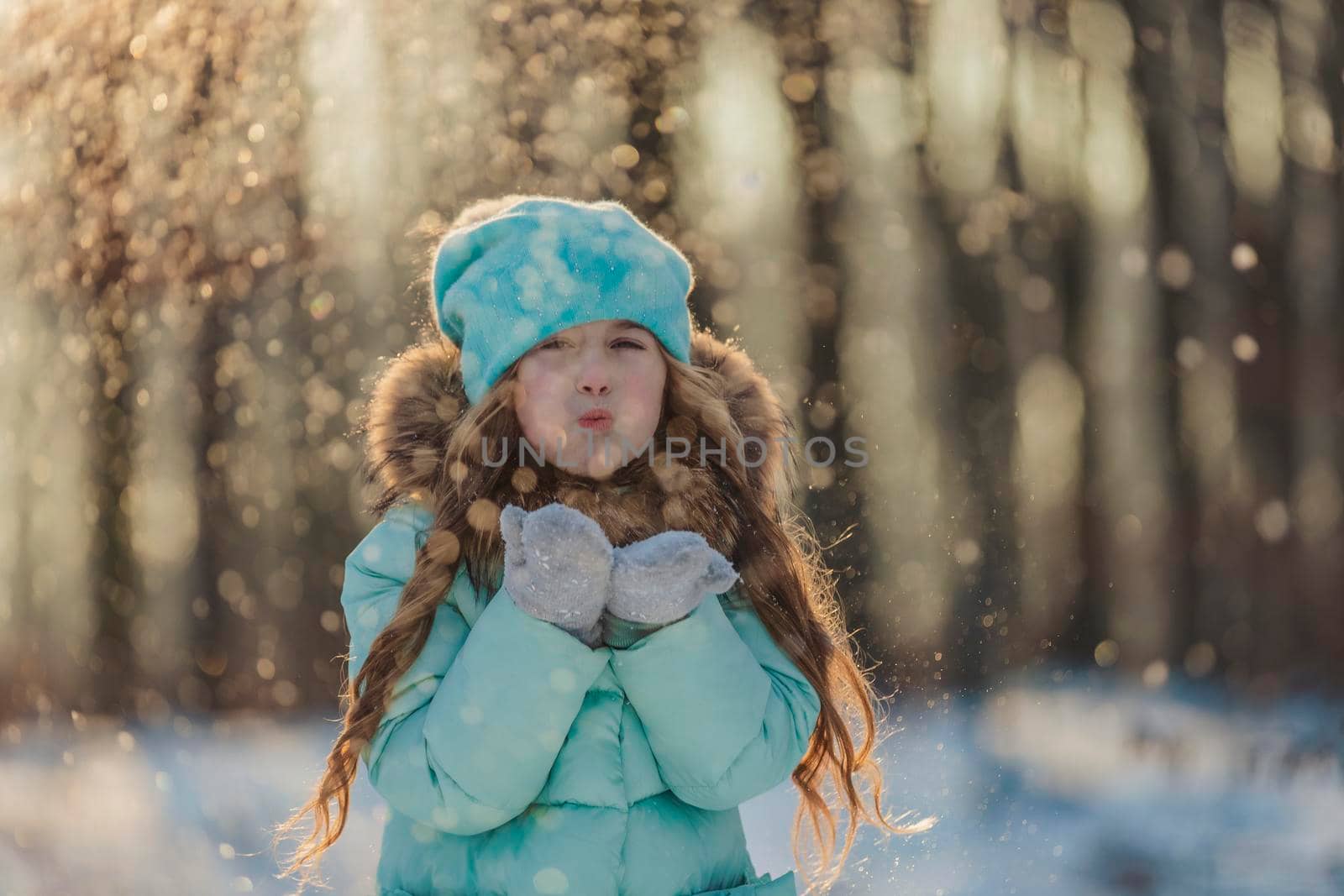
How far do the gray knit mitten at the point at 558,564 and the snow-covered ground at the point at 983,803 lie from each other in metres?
1.68

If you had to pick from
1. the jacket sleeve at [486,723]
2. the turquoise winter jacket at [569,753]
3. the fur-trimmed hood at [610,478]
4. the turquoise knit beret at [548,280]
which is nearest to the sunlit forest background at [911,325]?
the fur-trimmed hood at [610,478]

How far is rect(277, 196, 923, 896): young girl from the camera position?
3.33ft

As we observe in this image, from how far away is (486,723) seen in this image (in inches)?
39.8

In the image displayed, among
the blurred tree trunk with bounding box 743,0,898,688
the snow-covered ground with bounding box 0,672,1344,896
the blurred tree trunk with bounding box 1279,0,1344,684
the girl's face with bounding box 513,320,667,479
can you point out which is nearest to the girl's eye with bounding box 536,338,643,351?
the girl's face with bounding box 513,320,667,479

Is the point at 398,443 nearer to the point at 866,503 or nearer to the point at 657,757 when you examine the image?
the point at 657,757

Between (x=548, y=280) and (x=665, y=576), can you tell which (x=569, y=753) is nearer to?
(x=665, y=576)

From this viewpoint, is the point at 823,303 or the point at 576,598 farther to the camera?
the point at 823,303

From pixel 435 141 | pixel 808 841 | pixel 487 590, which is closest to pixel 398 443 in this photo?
pixel 487 590

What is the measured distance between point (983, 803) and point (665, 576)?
8.07 ft

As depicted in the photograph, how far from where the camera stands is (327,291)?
4.19 metres

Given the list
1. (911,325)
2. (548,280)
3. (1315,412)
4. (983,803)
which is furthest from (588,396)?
(1315,412)

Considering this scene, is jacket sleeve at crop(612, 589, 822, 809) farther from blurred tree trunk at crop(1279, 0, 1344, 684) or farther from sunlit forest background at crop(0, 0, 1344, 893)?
blurred tree trunk at crop(1279, 0, 1344, 684)

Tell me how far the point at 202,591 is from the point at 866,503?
2.61m

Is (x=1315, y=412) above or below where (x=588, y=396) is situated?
A: below
